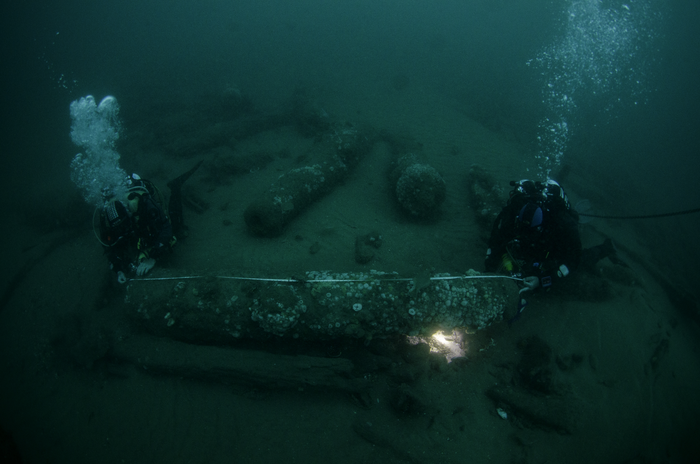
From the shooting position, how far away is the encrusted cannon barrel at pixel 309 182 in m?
5.68

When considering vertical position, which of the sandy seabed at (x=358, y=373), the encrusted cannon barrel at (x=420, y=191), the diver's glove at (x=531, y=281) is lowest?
the sandy seabed at (x=358, y=373)

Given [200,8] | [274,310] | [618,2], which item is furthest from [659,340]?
[200,8]

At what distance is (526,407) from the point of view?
368 cm

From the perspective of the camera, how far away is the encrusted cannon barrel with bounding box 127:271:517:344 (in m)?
3.53

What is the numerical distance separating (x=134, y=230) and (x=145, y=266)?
2.65 feet

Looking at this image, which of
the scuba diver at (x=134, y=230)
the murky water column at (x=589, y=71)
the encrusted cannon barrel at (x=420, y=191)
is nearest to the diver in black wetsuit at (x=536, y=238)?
the encrusted cannon barrel at (x=420, y=191)

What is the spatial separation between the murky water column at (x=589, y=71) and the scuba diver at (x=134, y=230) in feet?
38.7

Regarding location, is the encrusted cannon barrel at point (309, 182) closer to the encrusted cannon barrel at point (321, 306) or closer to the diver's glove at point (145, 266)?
the diver's glove at point (145, 266)

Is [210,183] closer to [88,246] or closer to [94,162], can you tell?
[88,246]

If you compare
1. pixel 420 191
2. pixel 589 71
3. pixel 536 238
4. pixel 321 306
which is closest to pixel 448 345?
pixel 321 306

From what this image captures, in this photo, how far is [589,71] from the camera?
30172mm

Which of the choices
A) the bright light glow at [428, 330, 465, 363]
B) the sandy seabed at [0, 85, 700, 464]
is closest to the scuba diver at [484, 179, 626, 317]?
the sandy seabed at [0, 85, 700, 464]

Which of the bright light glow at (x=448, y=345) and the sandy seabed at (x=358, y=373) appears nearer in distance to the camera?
the sandy seabed at (x=358, y=373)

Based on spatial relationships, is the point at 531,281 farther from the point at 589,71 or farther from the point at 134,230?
the point at 589,71
